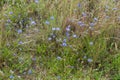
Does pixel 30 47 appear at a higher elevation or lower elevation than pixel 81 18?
lower

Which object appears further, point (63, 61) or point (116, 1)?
point (116, 1)

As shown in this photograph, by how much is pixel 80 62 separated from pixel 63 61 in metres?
0.17

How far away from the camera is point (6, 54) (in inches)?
101

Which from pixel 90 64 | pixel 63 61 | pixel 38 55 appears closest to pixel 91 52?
pixel 90 64

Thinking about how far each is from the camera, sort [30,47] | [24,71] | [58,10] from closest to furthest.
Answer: [24,71]
[30,47]
[58,10]

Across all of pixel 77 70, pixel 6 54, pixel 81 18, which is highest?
pixel 81 18

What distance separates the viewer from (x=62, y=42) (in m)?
2.67

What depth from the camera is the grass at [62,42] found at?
2.50 m

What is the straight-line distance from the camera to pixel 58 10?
9.83 ft

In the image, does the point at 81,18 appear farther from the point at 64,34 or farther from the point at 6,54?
the point at 6,54

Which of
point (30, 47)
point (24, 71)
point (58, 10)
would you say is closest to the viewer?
point (24, 71)

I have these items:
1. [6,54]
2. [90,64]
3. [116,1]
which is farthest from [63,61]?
[116,1]

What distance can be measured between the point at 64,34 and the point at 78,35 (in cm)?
15

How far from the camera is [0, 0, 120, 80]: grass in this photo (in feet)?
8.19
